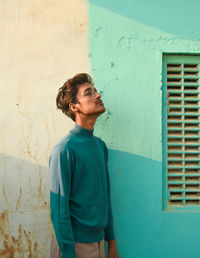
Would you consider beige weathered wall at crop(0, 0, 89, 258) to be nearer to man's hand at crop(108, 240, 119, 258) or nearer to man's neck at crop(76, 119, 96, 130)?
man's neck at crop(76, 119, 96, 130)

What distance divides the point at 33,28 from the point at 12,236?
6.38 feet

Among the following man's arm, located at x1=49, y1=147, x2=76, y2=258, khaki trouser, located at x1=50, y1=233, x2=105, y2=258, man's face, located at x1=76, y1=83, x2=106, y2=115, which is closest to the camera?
man's arm, located at x1=49, y1=147, x2=76, y2=258

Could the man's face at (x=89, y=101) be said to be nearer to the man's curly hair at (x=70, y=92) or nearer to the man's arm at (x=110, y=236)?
the man's curly hair at (x=70, y=92)

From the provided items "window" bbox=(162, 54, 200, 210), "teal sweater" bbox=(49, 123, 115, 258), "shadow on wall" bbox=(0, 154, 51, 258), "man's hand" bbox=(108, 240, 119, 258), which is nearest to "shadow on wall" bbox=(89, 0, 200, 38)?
"window" bbox=(162, 54, 200, 210)

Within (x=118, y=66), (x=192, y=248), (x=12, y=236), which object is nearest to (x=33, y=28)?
(x=118, y=66)

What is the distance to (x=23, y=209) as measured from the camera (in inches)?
84.9

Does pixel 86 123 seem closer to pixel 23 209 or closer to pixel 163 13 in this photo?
pixel 23 209

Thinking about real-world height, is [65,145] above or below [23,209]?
above

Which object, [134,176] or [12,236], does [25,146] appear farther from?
[134,176]

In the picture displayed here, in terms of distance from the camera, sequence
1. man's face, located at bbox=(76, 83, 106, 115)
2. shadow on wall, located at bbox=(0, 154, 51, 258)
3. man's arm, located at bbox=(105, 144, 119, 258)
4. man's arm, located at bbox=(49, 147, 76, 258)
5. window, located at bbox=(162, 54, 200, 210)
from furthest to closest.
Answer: window, located at bbox=(162, 54, 200, 210) → shadow on wall, located at bbox=(0, 154, 51, 258) → man's arm, located at bbox=(105, 144, 119, 258) → man's face, located at bbox=(76, 83, 106, 115) → man's arm, located at bbox=(49, 147, 76, 258)

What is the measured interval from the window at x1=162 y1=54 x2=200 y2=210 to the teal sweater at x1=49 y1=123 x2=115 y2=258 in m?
0.75

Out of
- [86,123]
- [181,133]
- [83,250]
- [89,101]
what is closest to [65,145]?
[86,123]

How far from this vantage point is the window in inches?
88.1

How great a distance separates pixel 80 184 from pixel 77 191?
5 cm
